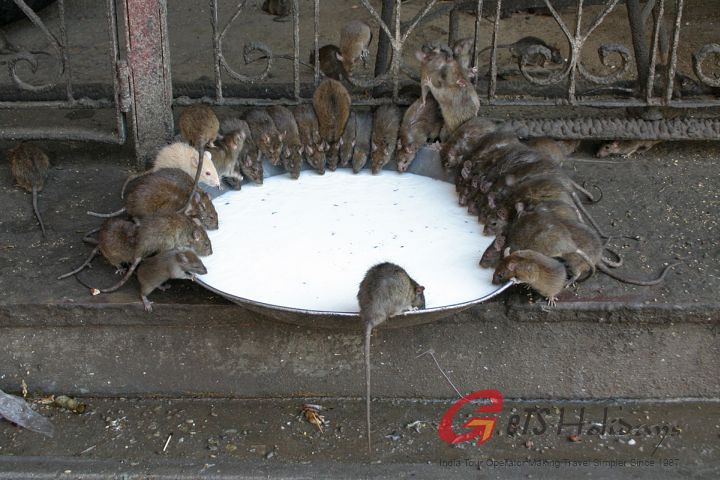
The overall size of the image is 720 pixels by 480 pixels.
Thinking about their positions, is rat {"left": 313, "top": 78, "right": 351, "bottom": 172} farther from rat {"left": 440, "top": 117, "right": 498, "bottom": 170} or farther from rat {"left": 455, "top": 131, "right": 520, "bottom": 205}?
rat {"left": 455, "top": 131, "right": 520, "bottom": 205}

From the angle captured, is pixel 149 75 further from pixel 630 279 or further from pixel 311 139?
pixel 630 279

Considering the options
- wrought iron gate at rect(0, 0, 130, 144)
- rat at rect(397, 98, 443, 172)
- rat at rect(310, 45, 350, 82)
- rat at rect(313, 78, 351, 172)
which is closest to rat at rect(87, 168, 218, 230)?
wrought iron gate at rect(0, 0, 130, 144)

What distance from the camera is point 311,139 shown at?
15.7ft

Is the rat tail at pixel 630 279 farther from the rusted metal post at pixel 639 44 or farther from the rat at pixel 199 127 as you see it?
the rat at pixel 199 127

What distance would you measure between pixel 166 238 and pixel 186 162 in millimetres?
707

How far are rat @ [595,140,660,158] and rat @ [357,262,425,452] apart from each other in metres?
2.24

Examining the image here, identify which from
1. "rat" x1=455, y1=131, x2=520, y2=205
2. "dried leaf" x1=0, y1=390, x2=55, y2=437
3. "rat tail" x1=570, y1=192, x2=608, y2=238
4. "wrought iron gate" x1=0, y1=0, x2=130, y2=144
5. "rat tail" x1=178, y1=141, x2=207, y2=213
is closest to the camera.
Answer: "dried leaf" x1=0, y1=390, x2=55, y2=437

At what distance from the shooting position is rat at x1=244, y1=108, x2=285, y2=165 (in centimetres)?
472

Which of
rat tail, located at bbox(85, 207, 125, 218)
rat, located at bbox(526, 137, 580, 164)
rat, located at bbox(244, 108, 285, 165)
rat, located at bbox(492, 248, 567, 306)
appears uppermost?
rat, located at bbox(244, 108, 285, 165)

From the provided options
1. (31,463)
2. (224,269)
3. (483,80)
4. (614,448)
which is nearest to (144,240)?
(224,269)

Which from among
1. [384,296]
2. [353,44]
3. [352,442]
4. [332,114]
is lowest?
[352,442]

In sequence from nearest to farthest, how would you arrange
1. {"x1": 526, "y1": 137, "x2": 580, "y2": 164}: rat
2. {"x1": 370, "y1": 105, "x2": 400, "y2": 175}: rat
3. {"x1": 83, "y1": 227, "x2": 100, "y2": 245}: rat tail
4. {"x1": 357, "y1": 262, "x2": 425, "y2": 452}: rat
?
{"x1": 357, "y1": 262, "x2": 425, "y2": 452}: rat < {"x1": 83, "y1": 227, "x2": 100, "y2": 245}: rat tail < {"x1": 370, "y1": 105, "x2": 400, "y2": 175}: rat < {"x1": 526, "y1": 137, "x2": 580, "y2": 164}: rat

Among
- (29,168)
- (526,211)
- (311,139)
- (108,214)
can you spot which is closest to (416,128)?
(311,139)

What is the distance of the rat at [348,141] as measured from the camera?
4.81 m
